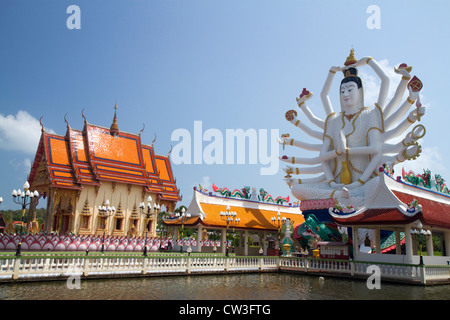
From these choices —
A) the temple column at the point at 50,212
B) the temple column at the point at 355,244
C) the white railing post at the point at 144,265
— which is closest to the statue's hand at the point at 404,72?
the temple column at the point at 355,244

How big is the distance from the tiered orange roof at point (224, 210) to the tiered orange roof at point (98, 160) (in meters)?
12.8

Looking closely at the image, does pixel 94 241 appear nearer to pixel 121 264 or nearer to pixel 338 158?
pixel 121 264

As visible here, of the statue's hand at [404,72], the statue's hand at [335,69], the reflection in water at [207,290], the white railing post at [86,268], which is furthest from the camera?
the statue's hand at [335,69]

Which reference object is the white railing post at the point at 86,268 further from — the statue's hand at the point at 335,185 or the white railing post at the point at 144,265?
the statue's hand at the point at 335,185

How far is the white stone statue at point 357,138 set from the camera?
25.0 meters

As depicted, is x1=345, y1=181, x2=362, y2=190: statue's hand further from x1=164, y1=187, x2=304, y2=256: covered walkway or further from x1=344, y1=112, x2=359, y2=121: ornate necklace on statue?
x1=344, y1=112, x2=359, y2=121: ornate necklace on statue

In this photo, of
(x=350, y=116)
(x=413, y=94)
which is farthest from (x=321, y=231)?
(x=413, y=94)

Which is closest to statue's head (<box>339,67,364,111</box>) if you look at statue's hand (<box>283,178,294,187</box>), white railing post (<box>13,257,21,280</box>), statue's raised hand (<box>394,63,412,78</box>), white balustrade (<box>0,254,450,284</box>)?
statue's raised hand (<box>394,63,412,78</box>)

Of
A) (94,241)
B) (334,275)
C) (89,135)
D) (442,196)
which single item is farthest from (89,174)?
(442,196)

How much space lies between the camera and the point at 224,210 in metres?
27.5

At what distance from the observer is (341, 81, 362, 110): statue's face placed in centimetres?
2741

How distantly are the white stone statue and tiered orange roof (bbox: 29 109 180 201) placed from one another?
722 inches
